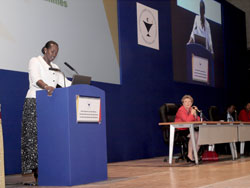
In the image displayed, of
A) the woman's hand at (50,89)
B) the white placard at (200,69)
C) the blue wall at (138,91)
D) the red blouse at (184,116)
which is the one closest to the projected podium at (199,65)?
the white placard at (200,69)

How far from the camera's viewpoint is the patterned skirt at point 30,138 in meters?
4.37

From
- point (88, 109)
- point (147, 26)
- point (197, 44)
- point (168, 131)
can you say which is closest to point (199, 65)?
point (197, 44)

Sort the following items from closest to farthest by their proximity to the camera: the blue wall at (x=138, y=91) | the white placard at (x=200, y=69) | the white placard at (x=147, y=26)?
1. the blue wall at (x=138, y=91)
2. the white placard at (x=147, y=26)
3. the white placard at (x=200, y=69)

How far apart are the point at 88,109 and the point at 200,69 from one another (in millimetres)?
6278

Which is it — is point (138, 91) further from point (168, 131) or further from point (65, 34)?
point (65, 34)

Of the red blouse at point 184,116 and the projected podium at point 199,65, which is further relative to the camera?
the projected podium at point 199,65

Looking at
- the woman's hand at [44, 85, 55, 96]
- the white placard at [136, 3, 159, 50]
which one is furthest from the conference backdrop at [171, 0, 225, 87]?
the woman's hand at [44, 85, 55, 96]

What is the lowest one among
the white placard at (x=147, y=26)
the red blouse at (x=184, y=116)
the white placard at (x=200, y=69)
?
the red blouse at (x=184, y=116)

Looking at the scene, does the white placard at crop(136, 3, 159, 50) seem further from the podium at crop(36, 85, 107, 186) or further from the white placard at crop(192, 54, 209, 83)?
the podium at crop(36, 85, 107, 186)

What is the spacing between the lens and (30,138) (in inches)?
173

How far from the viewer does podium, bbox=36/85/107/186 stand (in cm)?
392

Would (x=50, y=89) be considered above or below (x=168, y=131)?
above

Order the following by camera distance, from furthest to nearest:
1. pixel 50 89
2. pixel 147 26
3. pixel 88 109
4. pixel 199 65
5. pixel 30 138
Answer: pixel 199 65
pixel 147 26
pixel 30 138
pixel 88 109
pixel 50 89

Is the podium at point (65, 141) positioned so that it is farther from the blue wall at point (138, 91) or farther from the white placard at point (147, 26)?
the white placard at point (147, 26)
